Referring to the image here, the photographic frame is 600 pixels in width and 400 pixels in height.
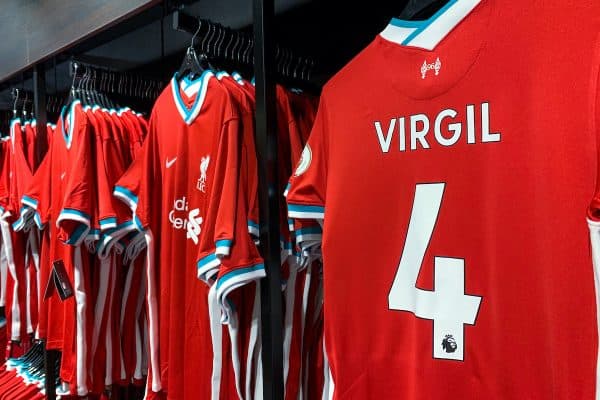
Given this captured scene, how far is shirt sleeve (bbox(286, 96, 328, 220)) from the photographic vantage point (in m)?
A: 0.98

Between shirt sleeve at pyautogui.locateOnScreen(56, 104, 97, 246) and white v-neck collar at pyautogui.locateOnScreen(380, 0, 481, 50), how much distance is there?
0.93m

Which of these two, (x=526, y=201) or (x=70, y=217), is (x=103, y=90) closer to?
(x=70, y=217)

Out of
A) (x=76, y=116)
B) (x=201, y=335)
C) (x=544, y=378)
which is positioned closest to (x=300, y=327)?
(x=201, y=335)

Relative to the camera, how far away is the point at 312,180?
3.21ft

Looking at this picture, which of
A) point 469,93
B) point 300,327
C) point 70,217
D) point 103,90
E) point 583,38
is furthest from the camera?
point 103,90

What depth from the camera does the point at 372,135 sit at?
91 cm

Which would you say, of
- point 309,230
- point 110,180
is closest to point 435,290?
point 309,230

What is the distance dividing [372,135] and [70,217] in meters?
0.89

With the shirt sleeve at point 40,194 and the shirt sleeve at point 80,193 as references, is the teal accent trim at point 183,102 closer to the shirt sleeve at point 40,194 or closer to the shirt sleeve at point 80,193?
the shirt sleeve at point 80,193

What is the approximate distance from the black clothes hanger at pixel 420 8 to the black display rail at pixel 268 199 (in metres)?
0.30

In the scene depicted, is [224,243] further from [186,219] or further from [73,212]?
[73,212]

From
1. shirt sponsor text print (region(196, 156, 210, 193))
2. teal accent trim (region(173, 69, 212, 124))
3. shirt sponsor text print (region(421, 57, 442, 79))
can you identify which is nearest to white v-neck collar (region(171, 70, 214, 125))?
teal accent trim (region(173, 69, 212, 124))

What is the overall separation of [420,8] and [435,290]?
1.55ft

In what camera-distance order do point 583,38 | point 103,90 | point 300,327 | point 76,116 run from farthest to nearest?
point 103,90 < point 76,116 < point 300,327 < point 583,38
